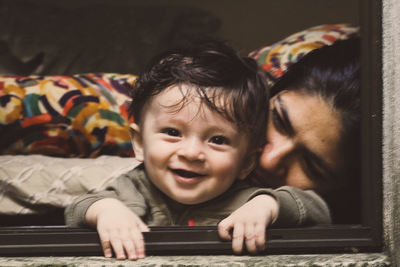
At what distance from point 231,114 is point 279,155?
0.15m

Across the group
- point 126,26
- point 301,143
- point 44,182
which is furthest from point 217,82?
point 126,26

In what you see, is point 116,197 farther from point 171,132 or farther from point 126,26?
point 126,26

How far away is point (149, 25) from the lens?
1654 mm

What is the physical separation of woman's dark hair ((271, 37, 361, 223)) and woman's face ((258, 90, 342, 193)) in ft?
0.06

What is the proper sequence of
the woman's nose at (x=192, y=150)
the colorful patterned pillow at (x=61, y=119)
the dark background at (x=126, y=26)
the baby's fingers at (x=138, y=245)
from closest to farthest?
the baby's fingers at (x=138, y=245) → the woman's nose at (x=192, y=150) → the colorful patterned pillow at (x=61, y=119) → the dark background at (x=126, y=26)

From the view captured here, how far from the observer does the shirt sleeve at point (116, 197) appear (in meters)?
0.76

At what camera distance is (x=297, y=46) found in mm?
1270

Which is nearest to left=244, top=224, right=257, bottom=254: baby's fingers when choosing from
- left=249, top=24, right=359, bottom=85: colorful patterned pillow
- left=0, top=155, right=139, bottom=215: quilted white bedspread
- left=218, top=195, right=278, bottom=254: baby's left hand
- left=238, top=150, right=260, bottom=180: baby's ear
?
left=218, top=195, right=278, bottom=254: baby's left hand

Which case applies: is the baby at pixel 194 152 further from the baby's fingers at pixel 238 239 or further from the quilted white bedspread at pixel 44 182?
the quilted white bedspread at pixel 44 182

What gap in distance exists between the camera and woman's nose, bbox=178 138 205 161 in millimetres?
757

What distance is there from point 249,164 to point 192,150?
6.9 inches

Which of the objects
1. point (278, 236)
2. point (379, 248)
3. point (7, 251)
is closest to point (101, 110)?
point (7, 251)

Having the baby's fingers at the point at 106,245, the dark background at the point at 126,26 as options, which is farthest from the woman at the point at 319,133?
the dark background at the point at 126,26

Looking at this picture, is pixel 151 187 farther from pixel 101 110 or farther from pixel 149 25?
pixel 149 25
